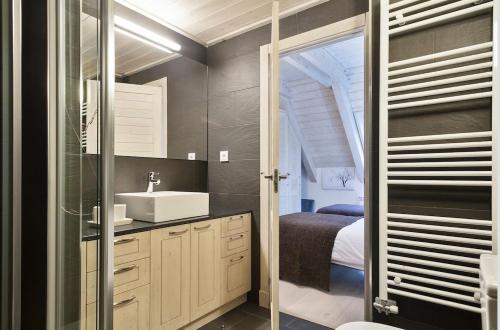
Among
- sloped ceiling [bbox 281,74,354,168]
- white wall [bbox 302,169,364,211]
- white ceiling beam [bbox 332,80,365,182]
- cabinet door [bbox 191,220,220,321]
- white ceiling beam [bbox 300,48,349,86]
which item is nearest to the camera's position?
cabinet door [bbox 191,220,220,321]

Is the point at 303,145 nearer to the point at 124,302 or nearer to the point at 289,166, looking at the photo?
the point at 289,166

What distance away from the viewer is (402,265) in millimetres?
1543

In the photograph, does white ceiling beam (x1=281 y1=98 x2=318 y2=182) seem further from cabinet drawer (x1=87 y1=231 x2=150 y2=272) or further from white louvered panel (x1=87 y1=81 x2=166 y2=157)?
cabinet drawer (x1=87 y1=231 x2=150 y2=272)

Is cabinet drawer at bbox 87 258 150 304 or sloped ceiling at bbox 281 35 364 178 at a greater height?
sloped ceiling at bbox 281 35 364 178

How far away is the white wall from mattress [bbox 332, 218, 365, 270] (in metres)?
2.63

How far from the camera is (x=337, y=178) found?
5.40m

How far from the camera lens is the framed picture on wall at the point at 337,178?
5273 mm

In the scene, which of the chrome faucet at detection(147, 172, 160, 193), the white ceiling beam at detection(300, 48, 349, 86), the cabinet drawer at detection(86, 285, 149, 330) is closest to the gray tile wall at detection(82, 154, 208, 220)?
the chrome faucet at detection(147, 172, 160, 193)

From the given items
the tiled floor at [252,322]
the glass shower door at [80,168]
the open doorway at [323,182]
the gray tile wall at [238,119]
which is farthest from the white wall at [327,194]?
the glass shower door at [80,168]

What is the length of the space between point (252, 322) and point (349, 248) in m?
1.13

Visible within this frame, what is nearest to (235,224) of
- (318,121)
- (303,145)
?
(318,121)

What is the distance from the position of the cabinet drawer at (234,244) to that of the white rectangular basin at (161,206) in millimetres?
334

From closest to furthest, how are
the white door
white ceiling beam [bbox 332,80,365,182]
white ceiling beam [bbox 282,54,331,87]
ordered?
1. white ceiling beam [bbox 282,54,331,87]
2. white ceiling beam [bbox 332,80,365,182]
3. the white door

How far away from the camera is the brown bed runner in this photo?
2.68 metres
